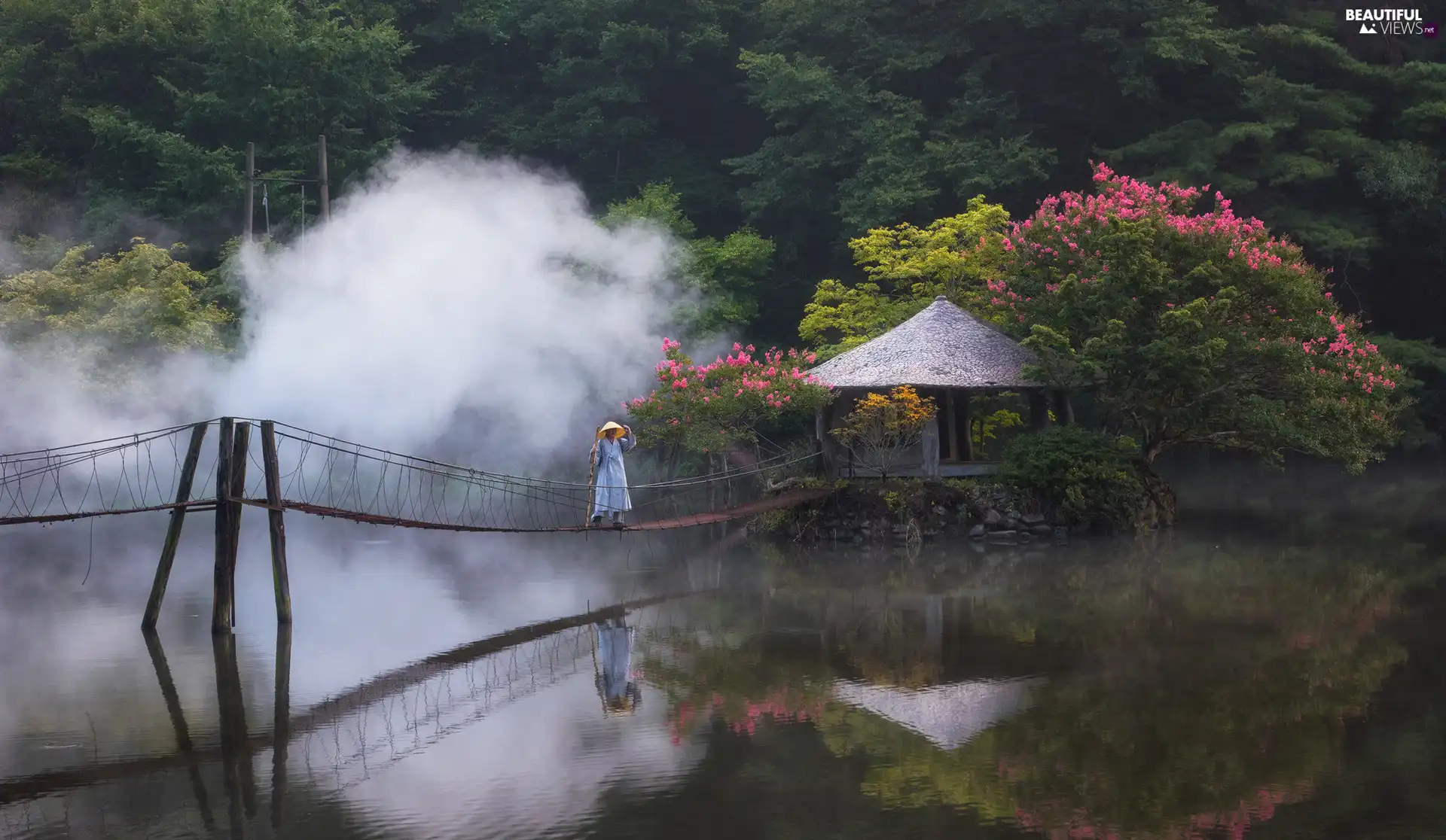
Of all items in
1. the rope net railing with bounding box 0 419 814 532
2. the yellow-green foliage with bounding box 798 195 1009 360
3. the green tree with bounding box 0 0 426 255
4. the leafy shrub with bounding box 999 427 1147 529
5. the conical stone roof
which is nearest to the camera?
the leafy shrub with bounding box 999 427 1147 529

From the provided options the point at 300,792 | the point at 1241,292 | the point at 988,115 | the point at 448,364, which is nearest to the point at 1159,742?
the point at 300,792

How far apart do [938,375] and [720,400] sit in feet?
10.2

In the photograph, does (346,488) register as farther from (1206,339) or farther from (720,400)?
(1206,339)

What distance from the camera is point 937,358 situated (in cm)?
2064

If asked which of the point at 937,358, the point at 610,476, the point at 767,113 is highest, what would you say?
the point at 767,113

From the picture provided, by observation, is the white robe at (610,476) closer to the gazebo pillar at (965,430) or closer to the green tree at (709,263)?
the gazebo pillar at (965,430)

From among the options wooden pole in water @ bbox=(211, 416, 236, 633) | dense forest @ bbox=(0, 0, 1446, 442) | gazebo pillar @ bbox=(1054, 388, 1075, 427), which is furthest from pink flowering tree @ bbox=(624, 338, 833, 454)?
wooden pole in water @ bbox=(211, 416, 236, 633)

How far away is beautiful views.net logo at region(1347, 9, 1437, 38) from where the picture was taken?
31.0 meters

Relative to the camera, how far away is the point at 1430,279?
32156mm

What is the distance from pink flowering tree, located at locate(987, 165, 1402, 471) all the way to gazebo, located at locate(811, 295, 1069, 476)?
717 millimetres

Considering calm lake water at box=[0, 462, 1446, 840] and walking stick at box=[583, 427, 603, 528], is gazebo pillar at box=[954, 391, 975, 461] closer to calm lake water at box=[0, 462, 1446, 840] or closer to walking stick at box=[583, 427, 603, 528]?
calm lake water at box=[0, 462, 1446, 840]

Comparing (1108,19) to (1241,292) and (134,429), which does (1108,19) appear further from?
(134,429)

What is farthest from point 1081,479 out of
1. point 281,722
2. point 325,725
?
point 281,722

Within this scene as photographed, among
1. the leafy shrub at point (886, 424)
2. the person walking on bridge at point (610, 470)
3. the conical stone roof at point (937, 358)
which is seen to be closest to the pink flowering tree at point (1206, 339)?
the conical stone roof at point (937, 358)
